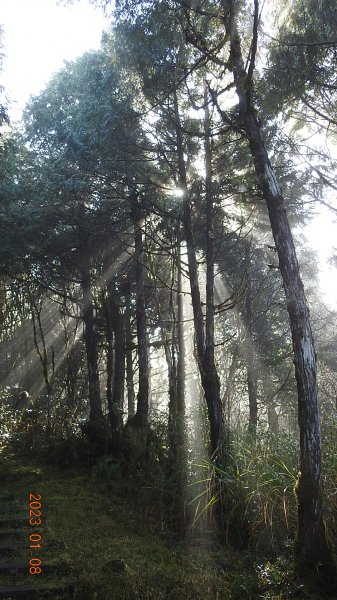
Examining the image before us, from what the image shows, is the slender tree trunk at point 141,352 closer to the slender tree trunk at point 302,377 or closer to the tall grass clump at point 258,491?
the tall grass clump at point 258,491

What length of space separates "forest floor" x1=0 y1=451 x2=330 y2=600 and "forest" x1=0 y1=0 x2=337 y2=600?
0.09 ft

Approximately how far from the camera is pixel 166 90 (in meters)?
8.11

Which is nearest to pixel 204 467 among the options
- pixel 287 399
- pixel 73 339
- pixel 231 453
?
pixel 231 453

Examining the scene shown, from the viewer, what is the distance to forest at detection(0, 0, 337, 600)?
481 cm

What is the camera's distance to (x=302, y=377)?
4.85m

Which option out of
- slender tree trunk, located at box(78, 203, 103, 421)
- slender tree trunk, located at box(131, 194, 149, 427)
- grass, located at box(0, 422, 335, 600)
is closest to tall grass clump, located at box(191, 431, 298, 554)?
grass, located at box(0, 422, 335, 600)

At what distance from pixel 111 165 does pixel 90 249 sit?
9.87 feet

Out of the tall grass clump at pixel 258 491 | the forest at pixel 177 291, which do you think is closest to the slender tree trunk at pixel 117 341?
the forest at pixel 177 291

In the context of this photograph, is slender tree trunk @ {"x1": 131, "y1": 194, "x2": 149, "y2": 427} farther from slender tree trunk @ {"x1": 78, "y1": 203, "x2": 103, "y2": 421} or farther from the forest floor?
the forest floor

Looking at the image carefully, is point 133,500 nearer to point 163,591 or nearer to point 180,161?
point 163,591

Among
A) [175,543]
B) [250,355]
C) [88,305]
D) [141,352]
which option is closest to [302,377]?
[175,543]

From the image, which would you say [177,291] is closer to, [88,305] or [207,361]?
[207,361]

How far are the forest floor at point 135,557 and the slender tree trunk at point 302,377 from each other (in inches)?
15.9

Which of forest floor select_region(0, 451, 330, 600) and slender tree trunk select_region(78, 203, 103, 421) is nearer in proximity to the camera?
forest floor select_region(0, 451, 330, 600)
